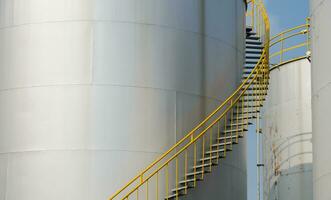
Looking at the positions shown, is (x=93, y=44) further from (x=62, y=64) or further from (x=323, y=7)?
(x=323, y=7)

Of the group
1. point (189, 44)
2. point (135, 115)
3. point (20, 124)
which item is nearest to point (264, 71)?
point (189, 44)

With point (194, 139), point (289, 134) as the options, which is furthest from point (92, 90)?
point (289, 134)

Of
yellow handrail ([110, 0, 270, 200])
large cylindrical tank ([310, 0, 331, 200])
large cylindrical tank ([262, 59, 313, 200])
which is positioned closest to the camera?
large cylindrical tank ([310, 0, 331, 200])

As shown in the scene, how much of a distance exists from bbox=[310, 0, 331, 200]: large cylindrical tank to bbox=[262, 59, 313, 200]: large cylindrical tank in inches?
438

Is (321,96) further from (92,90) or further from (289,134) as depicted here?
(289,134)

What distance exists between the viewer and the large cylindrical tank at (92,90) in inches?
666

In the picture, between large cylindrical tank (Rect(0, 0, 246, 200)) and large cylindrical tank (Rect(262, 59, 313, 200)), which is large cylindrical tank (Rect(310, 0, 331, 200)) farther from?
large cylindrical tank (Rect(262, 59, 313, 200))

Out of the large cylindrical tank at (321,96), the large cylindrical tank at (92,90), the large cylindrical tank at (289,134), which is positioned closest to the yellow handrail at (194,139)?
the large cylindrical tank at (92,90)

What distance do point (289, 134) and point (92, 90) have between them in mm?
10098

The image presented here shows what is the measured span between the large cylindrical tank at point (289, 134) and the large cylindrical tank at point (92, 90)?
7.17 metres

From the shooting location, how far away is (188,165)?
691 inches

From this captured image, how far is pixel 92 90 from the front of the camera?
56.4 feet

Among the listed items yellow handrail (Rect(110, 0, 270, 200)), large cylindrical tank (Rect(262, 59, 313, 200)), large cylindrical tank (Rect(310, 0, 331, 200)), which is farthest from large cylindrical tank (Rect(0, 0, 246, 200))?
large cylindrical tank (Rect(262, 59, 313, 200))

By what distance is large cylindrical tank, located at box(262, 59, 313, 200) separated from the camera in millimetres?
24953
